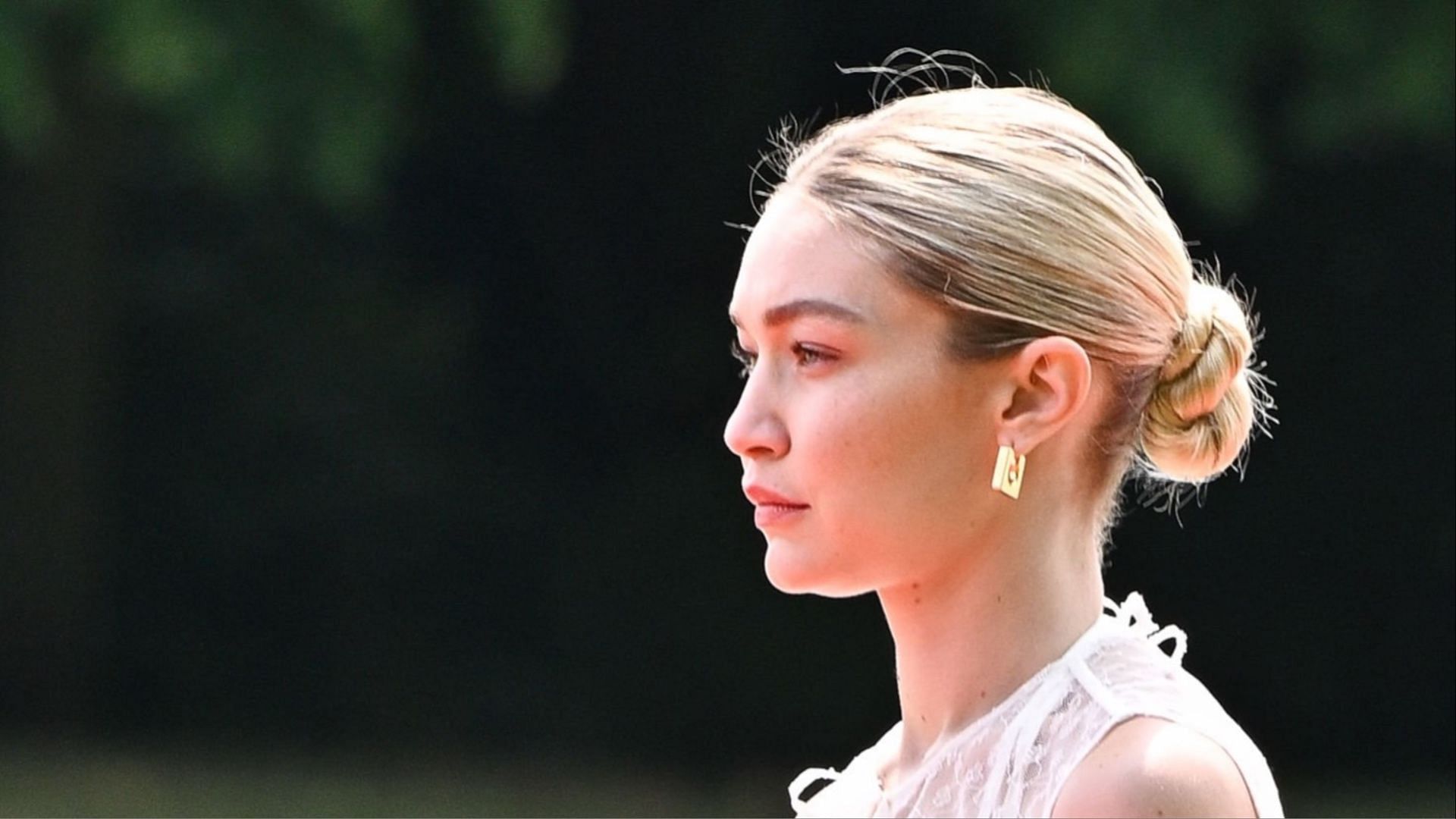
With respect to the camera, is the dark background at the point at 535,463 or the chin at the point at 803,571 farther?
the dark background at the point at 535,463

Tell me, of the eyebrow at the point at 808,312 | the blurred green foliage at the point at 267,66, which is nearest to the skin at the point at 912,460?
the eyebrow at the point at 808,312

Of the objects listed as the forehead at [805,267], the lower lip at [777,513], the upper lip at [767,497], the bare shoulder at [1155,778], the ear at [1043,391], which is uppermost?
the forehead at [805,267]

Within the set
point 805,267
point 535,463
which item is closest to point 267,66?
point 535,463

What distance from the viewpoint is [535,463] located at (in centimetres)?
773

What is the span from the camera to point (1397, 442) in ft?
23.9

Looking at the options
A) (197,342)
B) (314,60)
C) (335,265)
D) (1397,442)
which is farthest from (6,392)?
(1397,442)

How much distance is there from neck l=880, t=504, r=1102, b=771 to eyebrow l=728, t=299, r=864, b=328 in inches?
9.1

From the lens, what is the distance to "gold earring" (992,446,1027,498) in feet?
5.74

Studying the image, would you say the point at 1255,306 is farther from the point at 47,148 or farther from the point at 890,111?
the point at 890,111

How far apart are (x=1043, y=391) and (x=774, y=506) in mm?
246

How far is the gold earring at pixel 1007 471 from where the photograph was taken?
1.75m

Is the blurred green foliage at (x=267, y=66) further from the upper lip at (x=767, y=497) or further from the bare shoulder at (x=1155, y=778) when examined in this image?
the bare shoulder at (x=1155, y=778)

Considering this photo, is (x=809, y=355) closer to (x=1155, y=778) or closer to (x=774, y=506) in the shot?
(x=774, y=506)

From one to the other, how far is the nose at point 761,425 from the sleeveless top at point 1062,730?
288 mm
